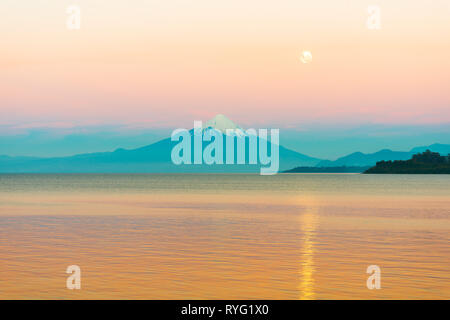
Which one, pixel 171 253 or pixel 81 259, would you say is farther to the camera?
pixel 171 253

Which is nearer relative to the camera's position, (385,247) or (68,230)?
(385,247)

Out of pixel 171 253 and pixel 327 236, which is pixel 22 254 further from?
pixel 327 236

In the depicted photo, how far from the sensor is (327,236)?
34.9 metres

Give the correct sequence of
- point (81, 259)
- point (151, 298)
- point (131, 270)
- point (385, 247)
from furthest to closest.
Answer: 1. point (385, 247)
2. point (81, 259)
3. point (131, 270)
4. point (151, 298)

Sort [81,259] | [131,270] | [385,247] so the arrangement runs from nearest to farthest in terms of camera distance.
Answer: [131,270]
[81,259]
[385,247]
